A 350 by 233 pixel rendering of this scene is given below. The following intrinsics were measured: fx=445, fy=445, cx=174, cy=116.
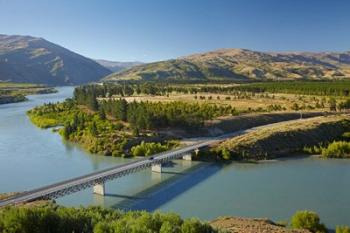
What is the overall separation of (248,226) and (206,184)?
59.0ft

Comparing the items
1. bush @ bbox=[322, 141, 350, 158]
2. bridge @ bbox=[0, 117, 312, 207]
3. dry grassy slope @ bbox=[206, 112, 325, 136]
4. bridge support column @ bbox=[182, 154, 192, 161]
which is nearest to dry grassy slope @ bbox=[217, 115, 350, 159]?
bush @ bbox=[322, 141, 350, 158]

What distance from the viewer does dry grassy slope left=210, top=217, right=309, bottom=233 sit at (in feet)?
99.0

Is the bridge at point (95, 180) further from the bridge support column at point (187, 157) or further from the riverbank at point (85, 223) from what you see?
the riverbank at point (85, 223)

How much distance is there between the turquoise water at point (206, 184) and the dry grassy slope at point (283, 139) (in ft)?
13.6

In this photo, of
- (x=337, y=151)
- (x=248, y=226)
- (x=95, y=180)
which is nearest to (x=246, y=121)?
(x=337, y=151)

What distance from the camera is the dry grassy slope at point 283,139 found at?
6481 centimetres

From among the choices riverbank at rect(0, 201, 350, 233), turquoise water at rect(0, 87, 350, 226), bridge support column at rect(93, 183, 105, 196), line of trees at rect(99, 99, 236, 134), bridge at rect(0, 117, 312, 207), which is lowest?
turquoise water at rect(0, 87, 350, 226)

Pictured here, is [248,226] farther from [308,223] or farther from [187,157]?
[187,157]

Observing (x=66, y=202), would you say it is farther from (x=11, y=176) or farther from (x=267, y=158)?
(x=267, y=158)

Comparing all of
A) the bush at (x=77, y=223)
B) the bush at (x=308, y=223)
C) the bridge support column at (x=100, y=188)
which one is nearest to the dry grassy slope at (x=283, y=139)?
the bridge support column at (x=100, y=188)

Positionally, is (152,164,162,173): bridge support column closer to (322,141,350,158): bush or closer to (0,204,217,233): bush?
(322,141,350,158): bush

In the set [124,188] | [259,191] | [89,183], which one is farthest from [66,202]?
[259,191]

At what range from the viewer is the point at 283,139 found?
227 ft

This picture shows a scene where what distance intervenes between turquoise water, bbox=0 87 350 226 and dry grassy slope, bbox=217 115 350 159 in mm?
4154
